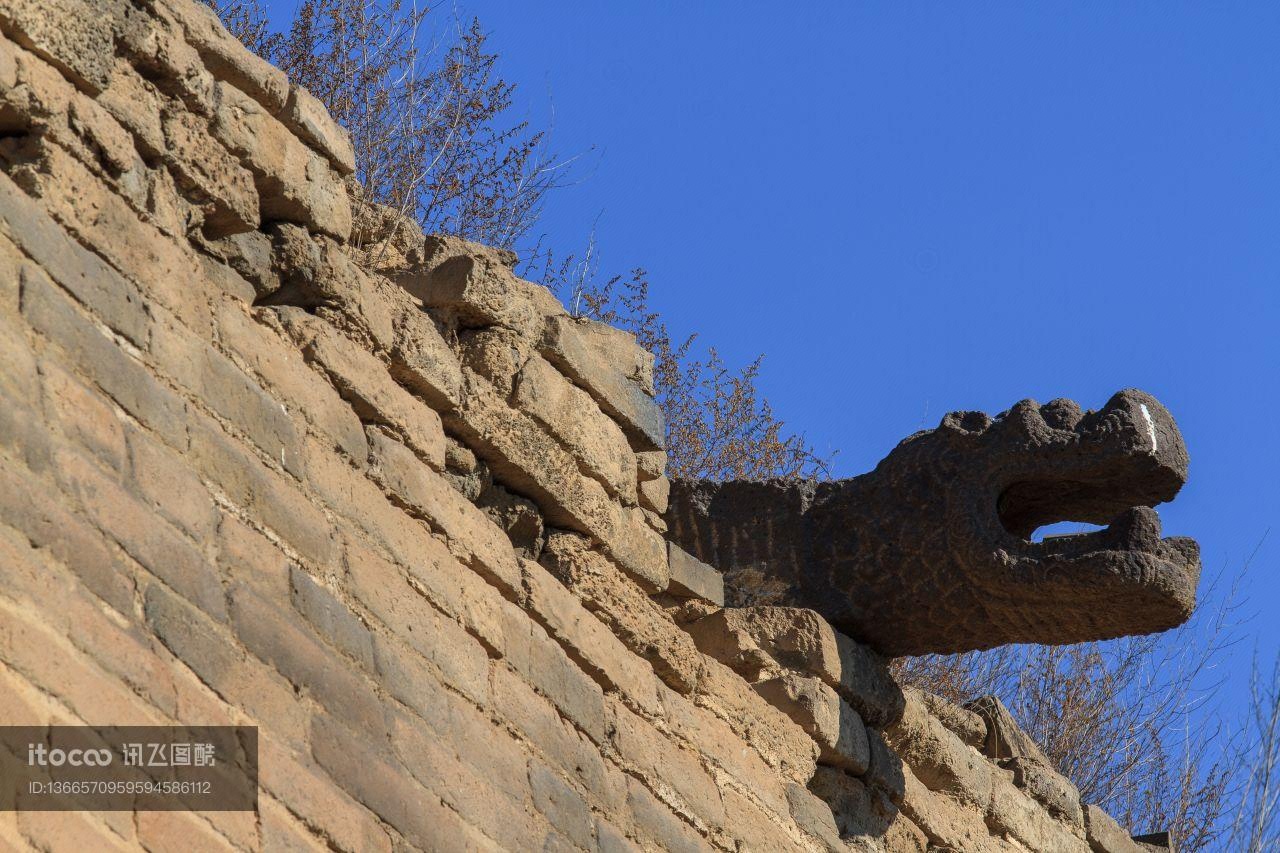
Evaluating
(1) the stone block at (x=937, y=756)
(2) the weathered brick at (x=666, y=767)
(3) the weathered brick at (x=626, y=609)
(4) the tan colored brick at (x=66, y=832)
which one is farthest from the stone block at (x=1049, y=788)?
(4) the tan colored brick at (x=66, y=832)

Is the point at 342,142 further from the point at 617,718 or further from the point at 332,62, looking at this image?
the point at 332,62

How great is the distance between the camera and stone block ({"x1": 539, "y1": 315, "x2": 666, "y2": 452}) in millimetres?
5316

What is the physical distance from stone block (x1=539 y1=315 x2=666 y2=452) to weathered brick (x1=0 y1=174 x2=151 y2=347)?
67.7 inches

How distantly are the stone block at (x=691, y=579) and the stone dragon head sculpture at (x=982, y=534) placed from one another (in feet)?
2.22

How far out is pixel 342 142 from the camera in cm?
468

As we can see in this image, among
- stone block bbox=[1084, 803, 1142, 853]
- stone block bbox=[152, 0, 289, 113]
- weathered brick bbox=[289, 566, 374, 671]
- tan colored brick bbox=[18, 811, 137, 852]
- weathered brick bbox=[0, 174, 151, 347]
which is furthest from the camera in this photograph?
stone block bbox=[1084, 803, 1142, 853]

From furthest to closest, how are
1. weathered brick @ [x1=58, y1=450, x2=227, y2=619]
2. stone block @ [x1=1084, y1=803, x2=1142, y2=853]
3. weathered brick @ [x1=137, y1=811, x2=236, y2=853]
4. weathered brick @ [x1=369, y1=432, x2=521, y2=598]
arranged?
stone block @ [x1=1084, y1=803, x2=1142, y2=853] < weathered brick @ [x1=369, y1=432, x2=521, y2=598] < weathered brick @ [x1=58, y1=450, x2=227, y2=619] < weathered brick @ [x1=137, y1=811, x2=236, y2=853]

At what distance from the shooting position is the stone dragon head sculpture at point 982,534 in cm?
600

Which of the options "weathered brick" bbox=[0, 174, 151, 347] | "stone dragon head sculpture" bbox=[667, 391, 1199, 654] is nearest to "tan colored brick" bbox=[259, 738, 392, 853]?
"weathered brick" bbox=[0, 174, 151, 347]

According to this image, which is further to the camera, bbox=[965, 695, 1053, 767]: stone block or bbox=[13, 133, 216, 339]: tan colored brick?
bbox=[965, 695, 1053, 767]: stone block

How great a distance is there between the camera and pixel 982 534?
20.5ft

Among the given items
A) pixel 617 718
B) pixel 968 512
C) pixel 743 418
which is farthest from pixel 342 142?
pixel 743 418

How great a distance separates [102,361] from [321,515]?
723mm

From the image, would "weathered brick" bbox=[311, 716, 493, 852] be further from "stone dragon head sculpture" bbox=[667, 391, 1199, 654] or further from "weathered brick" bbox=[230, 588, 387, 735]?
"stone dragon head sculpture" bbox=[667, 391, 1199, 654]
